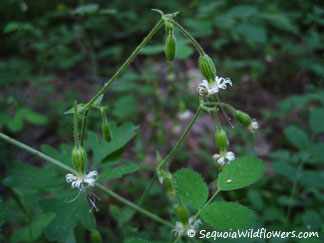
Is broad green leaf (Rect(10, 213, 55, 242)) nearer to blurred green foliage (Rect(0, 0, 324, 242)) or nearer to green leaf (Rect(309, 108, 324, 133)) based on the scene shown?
blurred green foliage (Rect(0, 0, 324, 242))

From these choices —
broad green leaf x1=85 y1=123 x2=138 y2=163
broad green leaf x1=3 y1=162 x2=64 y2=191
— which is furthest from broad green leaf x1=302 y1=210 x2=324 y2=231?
broad green leaf x1=3 y1=162 x2=64 y2=191

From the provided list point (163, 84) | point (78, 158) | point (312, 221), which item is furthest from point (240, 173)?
point (163, 84)

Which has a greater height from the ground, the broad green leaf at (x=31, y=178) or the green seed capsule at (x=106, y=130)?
the green seed capsule at (x=106, y=130)

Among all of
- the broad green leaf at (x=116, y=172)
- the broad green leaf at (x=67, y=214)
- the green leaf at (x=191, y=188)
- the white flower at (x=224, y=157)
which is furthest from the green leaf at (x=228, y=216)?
the broad green leaf at (x=67, y=214)

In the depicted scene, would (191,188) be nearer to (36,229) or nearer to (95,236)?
(95,236)

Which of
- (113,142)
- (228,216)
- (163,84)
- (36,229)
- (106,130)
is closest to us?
(228,216)

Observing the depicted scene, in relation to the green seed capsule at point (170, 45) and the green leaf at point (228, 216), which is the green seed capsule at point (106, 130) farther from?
the green leaf at point (228, 216)
